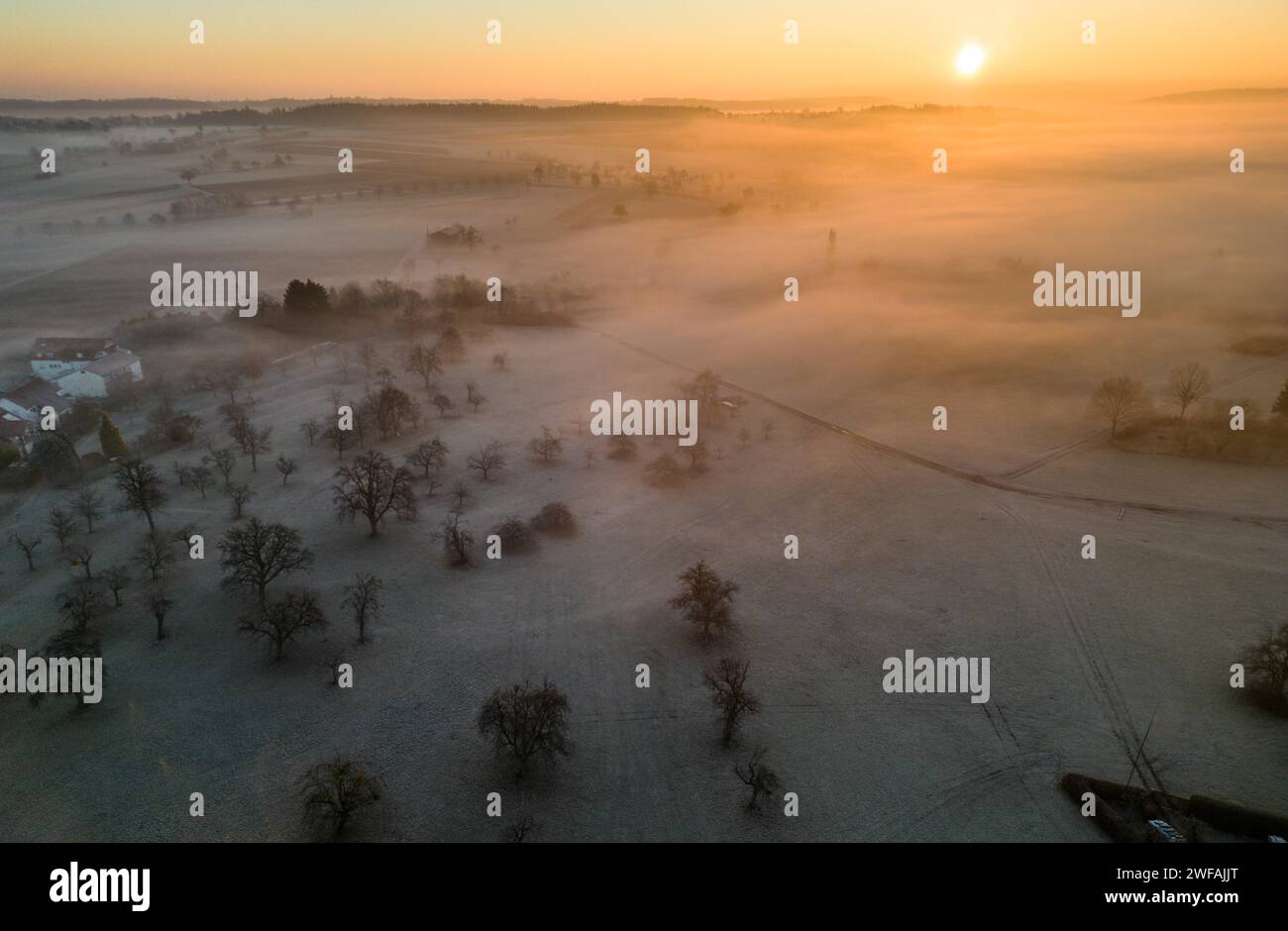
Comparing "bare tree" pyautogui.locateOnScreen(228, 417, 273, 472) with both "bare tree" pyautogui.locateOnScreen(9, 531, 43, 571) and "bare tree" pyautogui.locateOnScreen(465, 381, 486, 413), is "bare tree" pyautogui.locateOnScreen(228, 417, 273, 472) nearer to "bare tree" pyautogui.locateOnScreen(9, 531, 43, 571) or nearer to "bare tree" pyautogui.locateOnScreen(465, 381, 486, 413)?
"bare tree" pyautogui.locateOnScreen(9, 531, 43, 571)

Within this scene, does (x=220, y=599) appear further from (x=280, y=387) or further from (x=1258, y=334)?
(x=1258, y=334)

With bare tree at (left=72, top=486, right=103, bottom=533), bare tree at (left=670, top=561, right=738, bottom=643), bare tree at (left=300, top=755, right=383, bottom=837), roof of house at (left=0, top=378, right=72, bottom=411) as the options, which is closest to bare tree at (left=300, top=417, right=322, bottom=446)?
bare tree at (left=72, top=486, right=103, bottom=533)

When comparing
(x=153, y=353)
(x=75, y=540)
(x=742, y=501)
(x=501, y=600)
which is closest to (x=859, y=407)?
(x=742, y=501)

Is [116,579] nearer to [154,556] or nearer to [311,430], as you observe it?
[154,556]

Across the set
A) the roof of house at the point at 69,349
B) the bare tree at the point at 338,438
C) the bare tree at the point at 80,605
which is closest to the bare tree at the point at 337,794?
the bare tree at the point at 80,605

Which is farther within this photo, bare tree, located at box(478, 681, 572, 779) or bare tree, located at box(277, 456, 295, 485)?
bare tree, located at box(277, 456, 295, 485)

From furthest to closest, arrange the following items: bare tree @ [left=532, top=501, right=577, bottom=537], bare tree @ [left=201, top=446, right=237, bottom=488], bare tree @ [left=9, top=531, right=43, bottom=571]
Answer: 1. bare tree @ [left=201, top=446, right=237, bottom=488]
2. bare tree @ [left=532, top=501, right=577, bottom=537]
3. bare tree @ [left=9, top=531, right=43, bottom=571]

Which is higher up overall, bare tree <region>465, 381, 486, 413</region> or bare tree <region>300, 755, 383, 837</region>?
bare tree <region>465, 381, 486, 413</region>

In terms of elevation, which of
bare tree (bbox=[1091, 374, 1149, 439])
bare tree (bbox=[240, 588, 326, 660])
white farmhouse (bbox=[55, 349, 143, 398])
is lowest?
bare tree (bbox=[240, 588, 326, 660])
